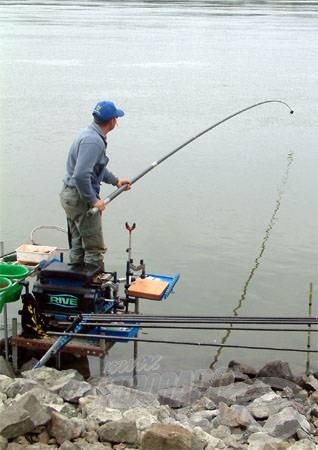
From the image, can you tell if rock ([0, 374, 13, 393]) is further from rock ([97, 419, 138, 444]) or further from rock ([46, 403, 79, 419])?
rock ([97, 419, 138, 444])

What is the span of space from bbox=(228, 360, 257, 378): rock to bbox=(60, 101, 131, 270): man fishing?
4.81ft

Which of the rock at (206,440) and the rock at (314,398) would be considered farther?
the rock at (314,398)

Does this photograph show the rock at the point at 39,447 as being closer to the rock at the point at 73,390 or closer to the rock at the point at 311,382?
the rock at the point at 73,390

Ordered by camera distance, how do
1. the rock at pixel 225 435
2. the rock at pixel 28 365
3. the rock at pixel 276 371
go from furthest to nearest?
the rock at pixel 276 371 → the rock at pixel 28 365 → the rock at pixel 225 435

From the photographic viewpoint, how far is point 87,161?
5039 millimetres

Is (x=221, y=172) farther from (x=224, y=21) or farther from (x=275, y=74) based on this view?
(x=224, y=21)

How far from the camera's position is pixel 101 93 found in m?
17.5

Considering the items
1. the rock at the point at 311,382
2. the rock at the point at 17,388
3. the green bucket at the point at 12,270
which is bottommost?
the rock at the point at 311,382

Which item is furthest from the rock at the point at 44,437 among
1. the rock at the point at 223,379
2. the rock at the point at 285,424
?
the rock at the point at 223,379

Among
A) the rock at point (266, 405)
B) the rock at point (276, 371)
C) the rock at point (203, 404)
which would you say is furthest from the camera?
the rock at point (276, 371)

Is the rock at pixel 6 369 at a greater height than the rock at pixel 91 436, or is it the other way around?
the rock at pixel 91 436

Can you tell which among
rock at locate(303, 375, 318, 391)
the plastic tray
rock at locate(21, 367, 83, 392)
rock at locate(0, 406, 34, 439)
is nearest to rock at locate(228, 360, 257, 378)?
rock at locate(303, 375, 318, 391)

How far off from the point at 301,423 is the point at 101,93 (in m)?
13.8

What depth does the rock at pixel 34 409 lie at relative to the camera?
3744 mm
